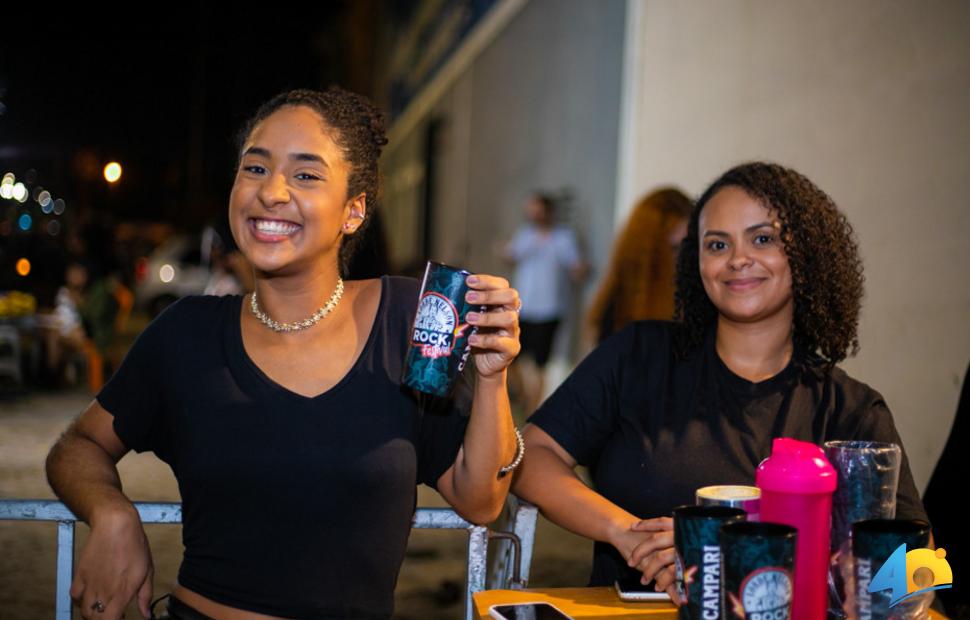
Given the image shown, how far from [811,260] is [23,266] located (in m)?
7.17

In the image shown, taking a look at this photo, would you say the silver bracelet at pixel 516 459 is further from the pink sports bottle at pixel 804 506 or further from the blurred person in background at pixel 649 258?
the blurred person in background at pixel 649 258

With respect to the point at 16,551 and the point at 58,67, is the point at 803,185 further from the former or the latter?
the point at 58,67

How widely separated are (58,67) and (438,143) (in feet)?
28.4

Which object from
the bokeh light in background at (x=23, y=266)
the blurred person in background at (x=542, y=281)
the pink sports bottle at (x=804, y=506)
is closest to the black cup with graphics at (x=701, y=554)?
the pink sports bottle at (x=804, y=506)

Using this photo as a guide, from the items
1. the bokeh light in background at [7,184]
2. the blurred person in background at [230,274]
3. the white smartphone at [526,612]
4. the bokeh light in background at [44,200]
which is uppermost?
the bokeh light in background at [44,200]

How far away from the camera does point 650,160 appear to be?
6477 mm

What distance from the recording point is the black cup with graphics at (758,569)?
1.31 m

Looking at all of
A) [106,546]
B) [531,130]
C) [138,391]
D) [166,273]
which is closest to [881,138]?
[138,391]

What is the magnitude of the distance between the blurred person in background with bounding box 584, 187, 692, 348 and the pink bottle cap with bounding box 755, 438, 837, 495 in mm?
2851

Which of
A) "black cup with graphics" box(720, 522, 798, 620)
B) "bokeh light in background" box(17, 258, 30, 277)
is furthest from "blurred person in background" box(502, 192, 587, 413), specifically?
"black cup with graphics" box(720, 522, 798, 620)

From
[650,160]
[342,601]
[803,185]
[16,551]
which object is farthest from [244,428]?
[650,160]

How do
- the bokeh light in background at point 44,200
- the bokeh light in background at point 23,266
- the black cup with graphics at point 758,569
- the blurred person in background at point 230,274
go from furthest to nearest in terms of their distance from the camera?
1. the bokeh light in background at point 23,266
2. the blurred person in background at point 230,274
3. the bokeh light in background at point 44,200
4. the black cup with graphics at point 758,569

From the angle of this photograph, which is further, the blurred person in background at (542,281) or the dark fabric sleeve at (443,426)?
the blurred person in background at (542,281)

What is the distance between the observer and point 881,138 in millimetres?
4852
